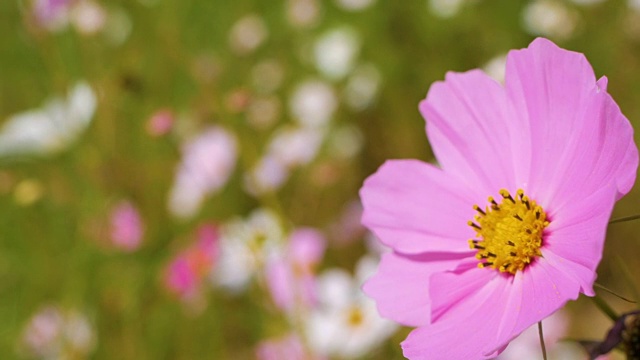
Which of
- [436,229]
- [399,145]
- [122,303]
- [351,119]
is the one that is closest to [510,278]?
[436,229]

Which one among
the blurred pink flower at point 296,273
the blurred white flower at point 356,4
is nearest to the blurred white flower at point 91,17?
the blurred white flower at point 356,4

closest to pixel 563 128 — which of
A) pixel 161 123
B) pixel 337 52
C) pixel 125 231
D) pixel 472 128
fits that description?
pixel 472 128

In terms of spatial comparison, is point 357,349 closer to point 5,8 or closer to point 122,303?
point 122,303

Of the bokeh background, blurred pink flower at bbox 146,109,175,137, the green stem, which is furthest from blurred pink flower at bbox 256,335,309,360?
the green stem

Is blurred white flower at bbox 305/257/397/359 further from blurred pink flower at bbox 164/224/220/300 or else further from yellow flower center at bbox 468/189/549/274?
yellow flower center at bbox 468/189/549/274

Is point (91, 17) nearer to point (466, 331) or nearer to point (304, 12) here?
point (304, 12)
